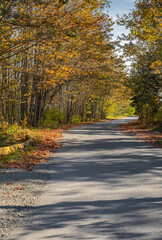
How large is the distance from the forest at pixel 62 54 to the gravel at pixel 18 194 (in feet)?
16.5

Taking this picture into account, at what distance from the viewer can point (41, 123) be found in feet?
86.7

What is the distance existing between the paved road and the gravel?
0.16m

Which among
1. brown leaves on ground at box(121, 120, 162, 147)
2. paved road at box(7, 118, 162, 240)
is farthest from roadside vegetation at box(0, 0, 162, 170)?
brown leaves on ground at box(121, 120, 162, 147)

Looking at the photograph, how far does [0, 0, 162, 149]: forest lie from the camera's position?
496 inches

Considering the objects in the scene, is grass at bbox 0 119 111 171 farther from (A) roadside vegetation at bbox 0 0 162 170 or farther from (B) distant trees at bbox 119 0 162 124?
(B) distant trees at bbox 119 0 162 124

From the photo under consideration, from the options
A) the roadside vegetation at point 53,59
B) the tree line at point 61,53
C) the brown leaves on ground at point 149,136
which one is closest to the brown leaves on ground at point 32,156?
the roadside vegetation at point 53,59

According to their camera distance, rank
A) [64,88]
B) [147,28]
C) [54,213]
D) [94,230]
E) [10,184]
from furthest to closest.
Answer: [64,88]
[147,28]
[10,184]
[54,213]
[94,230]

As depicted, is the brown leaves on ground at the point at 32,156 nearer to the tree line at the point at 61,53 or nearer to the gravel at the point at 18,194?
the gravel at the point at 18,194

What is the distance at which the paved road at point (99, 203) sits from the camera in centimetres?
420

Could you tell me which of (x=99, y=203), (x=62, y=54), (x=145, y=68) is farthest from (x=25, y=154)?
(x=145, y=68)

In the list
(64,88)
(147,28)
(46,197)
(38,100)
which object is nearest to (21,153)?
(46,197)

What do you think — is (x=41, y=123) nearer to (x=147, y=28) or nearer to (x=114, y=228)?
(x=147, y=28)

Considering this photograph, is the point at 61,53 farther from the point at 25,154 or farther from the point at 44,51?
the point at 25,154

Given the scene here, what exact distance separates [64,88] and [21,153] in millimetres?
24849
